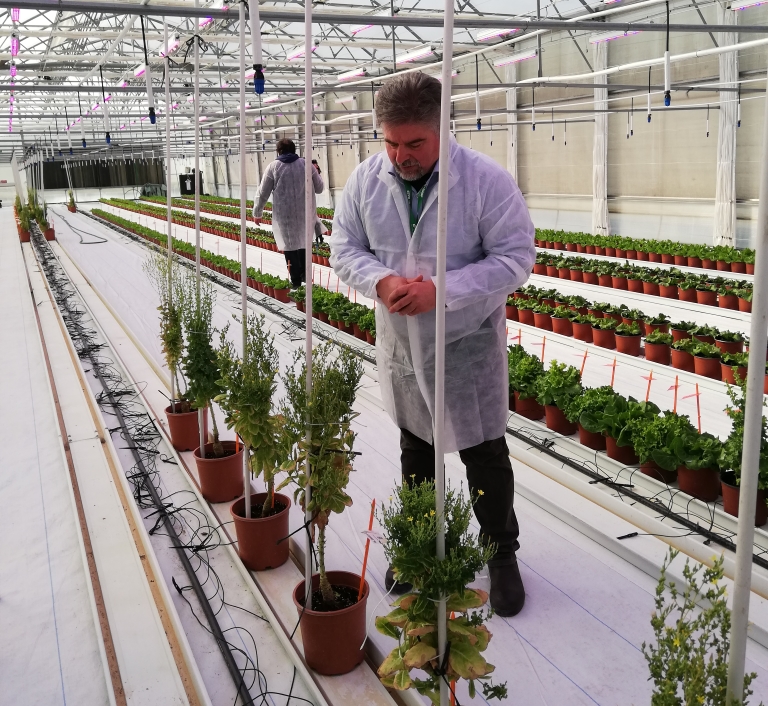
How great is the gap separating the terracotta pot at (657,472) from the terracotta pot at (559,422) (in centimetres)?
65

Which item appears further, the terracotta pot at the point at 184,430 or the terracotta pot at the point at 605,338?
the terracotta pot at the point at 605,338

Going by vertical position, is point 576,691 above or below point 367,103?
below

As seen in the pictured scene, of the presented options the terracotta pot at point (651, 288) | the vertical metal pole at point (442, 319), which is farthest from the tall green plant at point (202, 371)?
the terracotta pot at point (651, 288)

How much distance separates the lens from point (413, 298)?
6.63ft

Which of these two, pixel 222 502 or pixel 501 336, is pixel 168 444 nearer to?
pixel 222 502

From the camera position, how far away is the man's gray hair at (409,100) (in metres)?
2.06

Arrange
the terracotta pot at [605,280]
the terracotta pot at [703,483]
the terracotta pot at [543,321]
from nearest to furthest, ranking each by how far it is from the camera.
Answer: the terracotta pot at [703,483], the terracotta pot at [543,321], the terracotta pot at [605,280]

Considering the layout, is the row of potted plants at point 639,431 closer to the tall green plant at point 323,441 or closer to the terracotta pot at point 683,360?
the terracotta pot at point 683,360

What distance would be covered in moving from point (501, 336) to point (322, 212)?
19851 mm

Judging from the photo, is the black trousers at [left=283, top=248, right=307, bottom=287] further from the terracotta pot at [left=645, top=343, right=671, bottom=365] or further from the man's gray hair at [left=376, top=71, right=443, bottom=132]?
the man's gray hair at [left=376, top=71, right=443, bottom=132]

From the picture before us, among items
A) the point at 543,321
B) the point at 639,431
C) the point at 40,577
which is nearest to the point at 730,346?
the point at 543,321

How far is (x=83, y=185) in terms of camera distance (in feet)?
157

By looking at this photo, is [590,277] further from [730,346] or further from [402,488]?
[402,488]

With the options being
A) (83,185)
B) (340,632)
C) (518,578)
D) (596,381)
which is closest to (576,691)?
(518,578)
